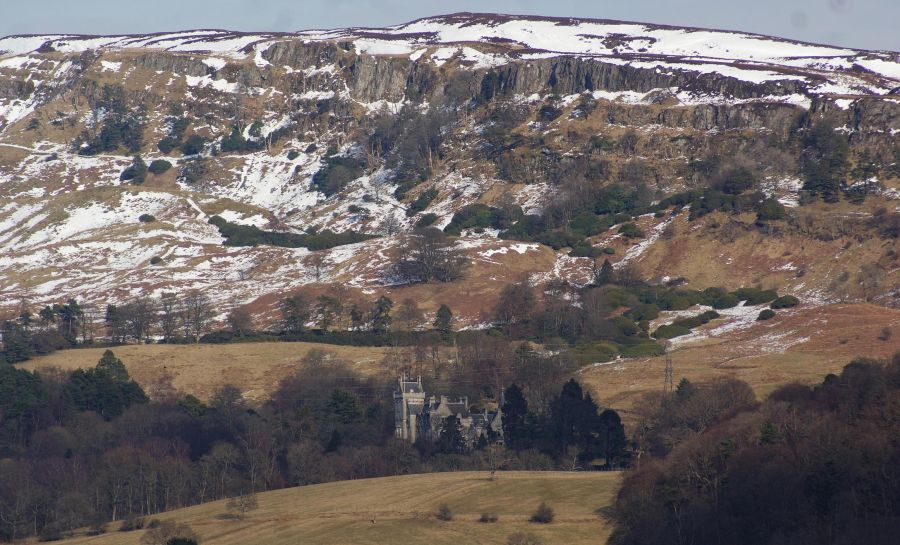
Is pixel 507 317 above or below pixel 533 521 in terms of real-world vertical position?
above

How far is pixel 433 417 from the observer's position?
111000mm

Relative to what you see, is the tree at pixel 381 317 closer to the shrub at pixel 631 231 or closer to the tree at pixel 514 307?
the tree at pixel 514 307

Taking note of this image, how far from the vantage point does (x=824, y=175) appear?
172m

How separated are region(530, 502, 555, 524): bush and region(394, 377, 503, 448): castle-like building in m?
26.9

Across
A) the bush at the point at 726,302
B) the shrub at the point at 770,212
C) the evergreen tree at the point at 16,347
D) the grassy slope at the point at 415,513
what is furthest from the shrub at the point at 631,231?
the grassy slope at the point at 415,513

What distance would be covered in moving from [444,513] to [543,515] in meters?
6.65

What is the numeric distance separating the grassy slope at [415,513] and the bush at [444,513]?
1.45 feet

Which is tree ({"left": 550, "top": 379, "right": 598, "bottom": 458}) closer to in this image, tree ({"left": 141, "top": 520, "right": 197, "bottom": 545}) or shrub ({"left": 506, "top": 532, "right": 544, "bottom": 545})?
shrub ({"left": 506, "top": 532, "right": 544, "bottom": 545})

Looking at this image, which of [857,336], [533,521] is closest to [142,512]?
[533,521]

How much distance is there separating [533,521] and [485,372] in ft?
153

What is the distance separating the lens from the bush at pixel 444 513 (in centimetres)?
A: 8038

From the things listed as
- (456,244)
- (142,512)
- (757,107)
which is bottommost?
(142,512)

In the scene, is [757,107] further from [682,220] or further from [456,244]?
[456,244]

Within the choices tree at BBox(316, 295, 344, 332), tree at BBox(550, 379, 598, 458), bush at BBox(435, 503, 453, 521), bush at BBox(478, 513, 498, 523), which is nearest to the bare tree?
tree at BBox(316, 295, 344, 332)
